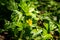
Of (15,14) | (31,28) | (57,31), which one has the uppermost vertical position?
(15,14)

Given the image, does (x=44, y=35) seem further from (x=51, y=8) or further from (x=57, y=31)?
(x=51, y=8)

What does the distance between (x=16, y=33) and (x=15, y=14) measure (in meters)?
0.27

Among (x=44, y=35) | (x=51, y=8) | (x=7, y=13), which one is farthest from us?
(x=51, y=8)

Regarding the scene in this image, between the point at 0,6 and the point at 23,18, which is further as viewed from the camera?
the point at 0,6

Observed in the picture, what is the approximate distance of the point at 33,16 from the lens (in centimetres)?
274

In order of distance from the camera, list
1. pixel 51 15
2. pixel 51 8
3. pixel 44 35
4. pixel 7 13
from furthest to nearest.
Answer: pixel 51 8 < pixel 51 15 < pixel 7 13 < pixel 44 35

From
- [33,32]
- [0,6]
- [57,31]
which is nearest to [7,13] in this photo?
[0,6]

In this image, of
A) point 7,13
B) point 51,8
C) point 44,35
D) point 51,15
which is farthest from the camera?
point 51,8

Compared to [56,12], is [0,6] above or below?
above

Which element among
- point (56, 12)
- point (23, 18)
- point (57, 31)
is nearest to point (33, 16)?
point (23, 18)

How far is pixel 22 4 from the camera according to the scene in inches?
106

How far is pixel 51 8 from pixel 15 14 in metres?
0.94

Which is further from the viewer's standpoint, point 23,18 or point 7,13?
point 7,13

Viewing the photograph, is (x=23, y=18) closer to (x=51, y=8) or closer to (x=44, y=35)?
(x=44, y=35)
